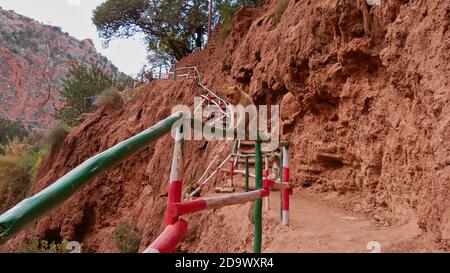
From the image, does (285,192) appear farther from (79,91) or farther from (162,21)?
(79,91)

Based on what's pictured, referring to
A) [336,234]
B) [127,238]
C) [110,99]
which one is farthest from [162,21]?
[336,234]

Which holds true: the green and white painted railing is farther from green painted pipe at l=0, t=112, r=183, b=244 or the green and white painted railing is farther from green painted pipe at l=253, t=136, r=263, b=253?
green painted pipe at l=253, t=136, r=263, b=253

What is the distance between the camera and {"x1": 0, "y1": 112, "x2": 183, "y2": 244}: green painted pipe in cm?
101

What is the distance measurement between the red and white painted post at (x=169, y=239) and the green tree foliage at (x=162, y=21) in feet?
62.2

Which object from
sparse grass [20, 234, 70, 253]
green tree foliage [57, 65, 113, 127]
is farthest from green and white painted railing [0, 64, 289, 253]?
green tree foliage [57, 65, 113, 127]

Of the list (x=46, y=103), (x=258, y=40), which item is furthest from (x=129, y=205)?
(x=46, y=103)

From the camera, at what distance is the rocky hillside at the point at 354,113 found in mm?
3404

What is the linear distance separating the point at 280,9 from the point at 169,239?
34.2 feet

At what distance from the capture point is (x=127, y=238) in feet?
37.0

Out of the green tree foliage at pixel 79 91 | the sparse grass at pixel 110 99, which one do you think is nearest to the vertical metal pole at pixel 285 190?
the sparse grass at pixel 110 99

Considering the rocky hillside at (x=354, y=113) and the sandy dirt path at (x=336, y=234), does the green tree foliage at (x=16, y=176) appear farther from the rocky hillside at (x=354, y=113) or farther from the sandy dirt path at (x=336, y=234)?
the sandy dirt path at (x=336, y=234)
